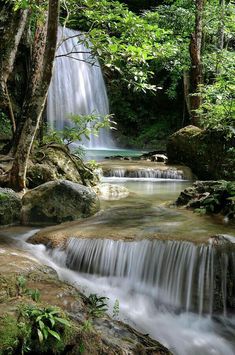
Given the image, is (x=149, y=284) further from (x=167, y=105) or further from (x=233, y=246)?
(x=167, y=105)

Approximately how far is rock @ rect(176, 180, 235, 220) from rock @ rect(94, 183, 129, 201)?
1.62 m

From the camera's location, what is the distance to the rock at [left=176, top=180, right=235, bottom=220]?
6.57 m

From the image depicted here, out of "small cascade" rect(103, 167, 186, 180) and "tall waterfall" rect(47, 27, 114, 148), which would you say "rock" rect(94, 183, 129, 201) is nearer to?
"small cascade" rect(103, 167, 186, 180)

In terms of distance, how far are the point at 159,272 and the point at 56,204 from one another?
2338 millimetres

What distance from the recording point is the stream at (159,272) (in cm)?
431

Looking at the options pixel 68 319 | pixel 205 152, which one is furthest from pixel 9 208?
pixel 205 152

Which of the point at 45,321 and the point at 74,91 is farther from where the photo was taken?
the point at 74,91

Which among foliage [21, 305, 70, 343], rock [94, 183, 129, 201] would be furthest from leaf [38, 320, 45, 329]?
rock [94, 183, 129, 201]

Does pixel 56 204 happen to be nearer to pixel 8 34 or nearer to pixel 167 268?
pixel 167 268

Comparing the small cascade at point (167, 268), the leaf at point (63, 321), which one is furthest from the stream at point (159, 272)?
the leaf at point (63, 321)

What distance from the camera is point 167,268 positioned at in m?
5.05

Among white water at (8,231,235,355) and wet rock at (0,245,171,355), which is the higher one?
wet rock at (0,245,171,355)

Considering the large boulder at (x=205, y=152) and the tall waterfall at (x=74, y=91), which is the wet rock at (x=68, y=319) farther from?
the tall waterfall at (x=74, y=91)

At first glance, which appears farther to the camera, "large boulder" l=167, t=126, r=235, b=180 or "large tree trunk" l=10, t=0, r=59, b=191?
"large boulder" l=167, t=126, r=235, b=180
